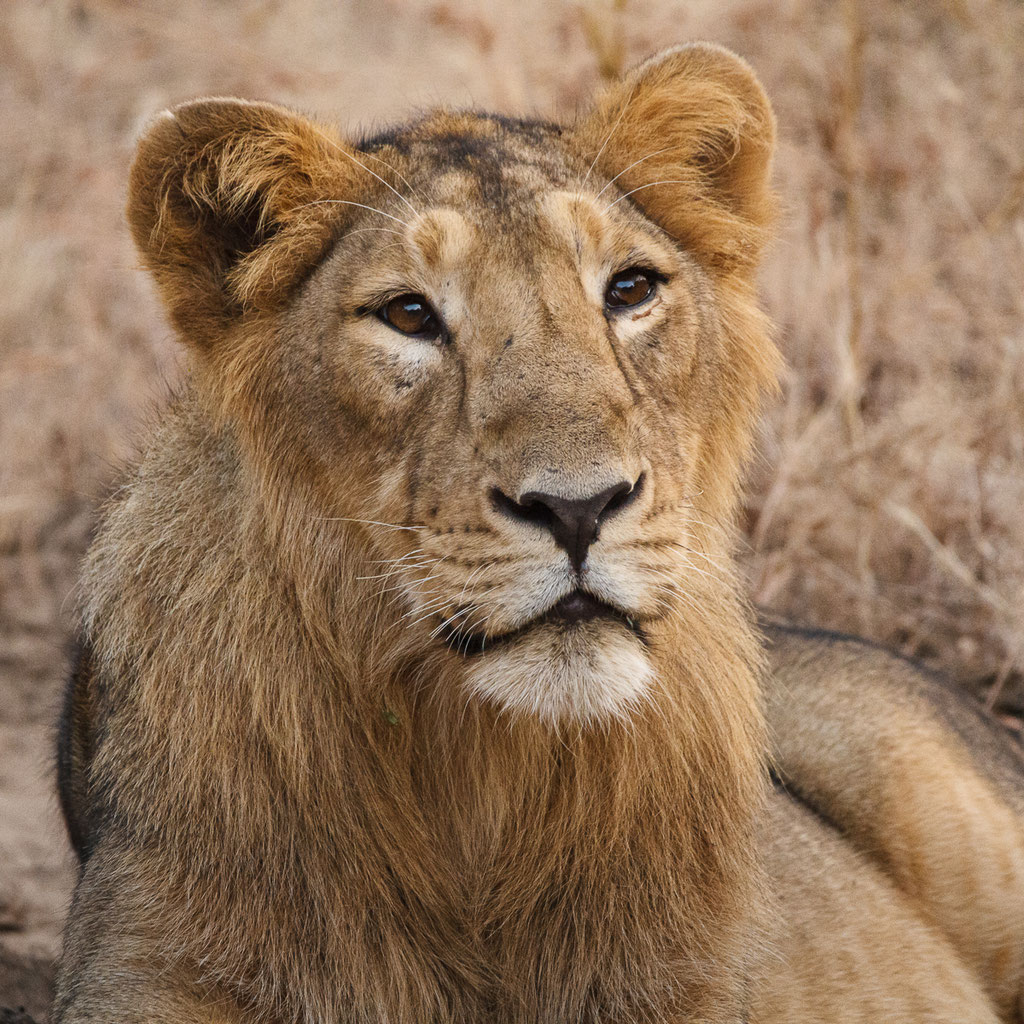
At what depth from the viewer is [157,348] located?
8.11 m

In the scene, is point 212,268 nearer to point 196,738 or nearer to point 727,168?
point 196,738

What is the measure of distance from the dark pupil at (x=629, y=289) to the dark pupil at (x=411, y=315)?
432 mm

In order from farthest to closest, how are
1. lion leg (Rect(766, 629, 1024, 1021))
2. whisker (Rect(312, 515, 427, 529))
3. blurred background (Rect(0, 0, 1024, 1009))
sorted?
blurred background (Rect(0, 0, 1024, 1009)) < lion leg (Rect(766, 629, 1024, 1021)) < whisker (Rect(312, 515, 427, 529))

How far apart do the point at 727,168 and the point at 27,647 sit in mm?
4547

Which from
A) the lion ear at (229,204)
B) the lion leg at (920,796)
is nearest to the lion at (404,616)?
the lion ear at (229,204)

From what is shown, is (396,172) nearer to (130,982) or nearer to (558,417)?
(558,417)

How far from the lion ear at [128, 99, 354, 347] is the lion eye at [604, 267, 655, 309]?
0.65 m

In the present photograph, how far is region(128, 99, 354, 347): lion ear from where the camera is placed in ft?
10.4

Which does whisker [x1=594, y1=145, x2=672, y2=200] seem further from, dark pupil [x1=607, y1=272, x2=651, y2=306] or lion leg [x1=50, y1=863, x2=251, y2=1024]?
lion leg [x1=50, y1=863, x2=251, y2=1024]

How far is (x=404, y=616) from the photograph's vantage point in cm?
297

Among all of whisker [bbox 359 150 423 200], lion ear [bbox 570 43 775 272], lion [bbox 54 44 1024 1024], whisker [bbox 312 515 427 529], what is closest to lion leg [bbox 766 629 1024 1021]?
lion [bbox 54 44 1024 1024]

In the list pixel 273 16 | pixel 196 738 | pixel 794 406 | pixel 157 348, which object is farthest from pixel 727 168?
pixel 273 16

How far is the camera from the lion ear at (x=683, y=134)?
350 cm

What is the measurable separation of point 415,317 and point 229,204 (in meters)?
0.56
